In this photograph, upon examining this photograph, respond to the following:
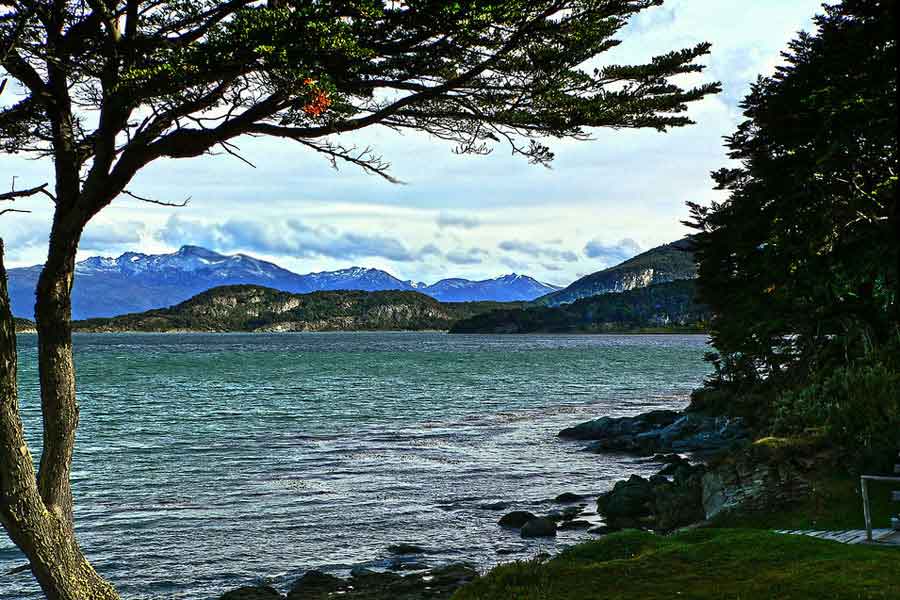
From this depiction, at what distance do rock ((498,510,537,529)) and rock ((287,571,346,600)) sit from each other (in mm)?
5639

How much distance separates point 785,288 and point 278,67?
877 inches

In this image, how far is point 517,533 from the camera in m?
A: 19.0

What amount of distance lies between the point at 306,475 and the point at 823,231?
17609mm

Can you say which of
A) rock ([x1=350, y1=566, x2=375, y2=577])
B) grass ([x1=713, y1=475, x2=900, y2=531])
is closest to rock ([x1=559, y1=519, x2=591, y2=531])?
grass ([x1=713, y1=475, x2=900, y2=531])

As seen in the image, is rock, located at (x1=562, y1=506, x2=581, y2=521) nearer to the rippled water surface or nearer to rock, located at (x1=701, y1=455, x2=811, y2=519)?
the rippled water surface

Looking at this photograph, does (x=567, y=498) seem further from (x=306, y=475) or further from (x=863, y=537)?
(x=863, y=537)

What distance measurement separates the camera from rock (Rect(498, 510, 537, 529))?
19750 mm

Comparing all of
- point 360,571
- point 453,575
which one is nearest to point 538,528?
point 453,575

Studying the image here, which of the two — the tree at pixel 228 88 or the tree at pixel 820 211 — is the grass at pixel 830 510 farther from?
the tree at pixel 228 88

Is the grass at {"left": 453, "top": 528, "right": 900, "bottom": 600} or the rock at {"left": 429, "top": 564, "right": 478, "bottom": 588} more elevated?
the grass at {"left": 453, "top": 528, "right": 900, "bottom": 600}

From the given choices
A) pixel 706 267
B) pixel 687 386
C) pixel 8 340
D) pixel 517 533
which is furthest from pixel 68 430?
pixel 687 386

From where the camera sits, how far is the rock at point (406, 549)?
17578mm

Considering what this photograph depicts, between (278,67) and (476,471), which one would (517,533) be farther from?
(278,67)

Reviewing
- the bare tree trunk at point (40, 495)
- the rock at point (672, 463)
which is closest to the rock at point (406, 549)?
the bare tree trunk at point (40, 495)
